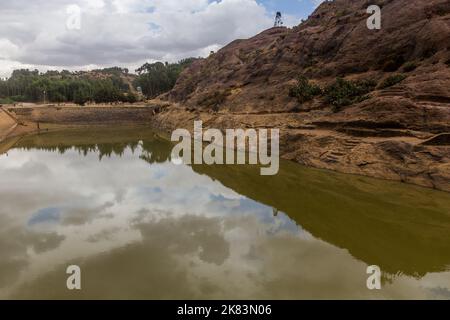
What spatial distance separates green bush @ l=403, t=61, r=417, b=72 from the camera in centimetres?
3306

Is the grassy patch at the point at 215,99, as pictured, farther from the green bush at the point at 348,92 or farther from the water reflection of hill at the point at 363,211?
the water reflection of hill at the point at 363,211

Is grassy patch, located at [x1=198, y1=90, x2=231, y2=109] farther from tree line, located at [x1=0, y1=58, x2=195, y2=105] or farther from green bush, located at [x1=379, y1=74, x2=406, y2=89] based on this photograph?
tree line, located at [x1=0, y1=58, x2=195, y2=105]

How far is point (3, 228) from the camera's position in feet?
56.1

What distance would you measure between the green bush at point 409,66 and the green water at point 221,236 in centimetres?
1320

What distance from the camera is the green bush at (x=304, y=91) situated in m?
40.8

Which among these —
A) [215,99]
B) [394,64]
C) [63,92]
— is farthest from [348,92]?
[63,92]

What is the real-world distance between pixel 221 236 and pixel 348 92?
82.9 feet

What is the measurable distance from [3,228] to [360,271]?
49.9 ft

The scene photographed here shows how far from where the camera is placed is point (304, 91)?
137 feet

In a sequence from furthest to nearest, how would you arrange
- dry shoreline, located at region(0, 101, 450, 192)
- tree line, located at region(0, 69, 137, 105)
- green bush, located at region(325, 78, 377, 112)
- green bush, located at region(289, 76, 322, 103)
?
tree line, located at region(0, 69, 137, 105)
green bush, located at region(289, 76, 322, 103)
green bush, located at region(325, 78, 377, 112)
dry shoreline, located at region(0, 101, 450, 192)

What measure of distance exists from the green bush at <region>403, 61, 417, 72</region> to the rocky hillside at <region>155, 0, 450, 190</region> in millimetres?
86

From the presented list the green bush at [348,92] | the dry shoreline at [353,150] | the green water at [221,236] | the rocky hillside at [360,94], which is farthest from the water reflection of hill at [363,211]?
the green bush at [348,92]

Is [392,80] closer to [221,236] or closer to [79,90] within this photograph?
[221,236]

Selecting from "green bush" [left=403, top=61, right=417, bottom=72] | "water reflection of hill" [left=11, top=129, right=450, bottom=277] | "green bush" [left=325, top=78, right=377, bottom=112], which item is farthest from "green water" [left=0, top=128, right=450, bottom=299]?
"green bush" [left=403, top=61, right=417, bottom=72]
